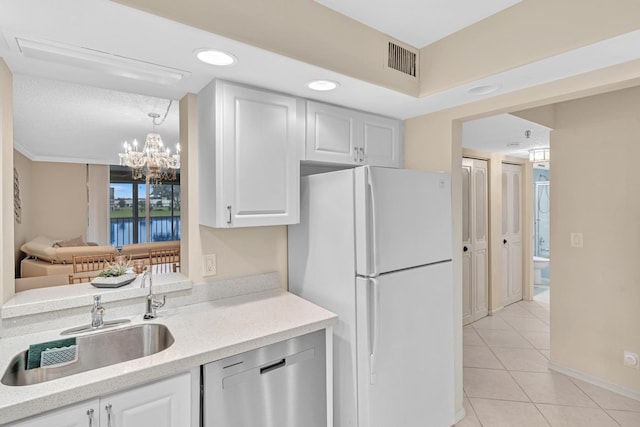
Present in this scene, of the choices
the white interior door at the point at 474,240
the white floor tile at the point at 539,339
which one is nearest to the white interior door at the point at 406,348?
the white floor tile at the point at 539,339

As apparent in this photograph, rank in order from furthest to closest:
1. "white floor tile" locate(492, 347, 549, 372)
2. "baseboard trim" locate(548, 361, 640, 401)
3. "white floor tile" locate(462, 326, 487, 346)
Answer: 1. "white floor tile" locate(462, 326, 487, 346)
2. "white floor tile" locate(492, 347, 549, 372)
3. "baseboard trim" locate(548, 361, 640, 401)

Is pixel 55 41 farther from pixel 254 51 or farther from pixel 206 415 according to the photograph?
pixel 206 415

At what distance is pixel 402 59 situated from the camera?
6.23 feet

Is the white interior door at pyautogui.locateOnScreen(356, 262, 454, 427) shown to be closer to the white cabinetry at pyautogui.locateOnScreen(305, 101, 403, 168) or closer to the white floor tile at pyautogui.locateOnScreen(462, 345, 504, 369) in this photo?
the white cabinetry at pyautogui.locateOnScreen(305, 101, 403, 168)

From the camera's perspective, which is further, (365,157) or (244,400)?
(365,157)

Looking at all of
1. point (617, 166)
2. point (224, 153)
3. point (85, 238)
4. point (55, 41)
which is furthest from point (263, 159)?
point (85, 238)

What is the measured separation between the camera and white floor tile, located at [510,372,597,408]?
8.07 ft

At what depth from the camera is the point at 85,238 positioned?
6836 millimetres

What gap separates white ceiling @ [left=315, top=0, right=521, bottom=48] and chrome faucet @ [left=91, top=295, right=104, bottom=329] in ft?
5.74

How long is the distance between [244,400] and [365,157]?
5.19ft

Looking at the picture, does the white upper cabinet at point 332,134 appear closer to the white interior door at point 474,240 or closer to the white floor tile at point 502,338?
the white interior door at point 474,240

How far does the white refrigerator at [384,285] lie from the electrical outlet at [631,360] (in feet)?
4.99

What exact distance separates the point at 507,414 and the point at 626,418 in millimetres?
770

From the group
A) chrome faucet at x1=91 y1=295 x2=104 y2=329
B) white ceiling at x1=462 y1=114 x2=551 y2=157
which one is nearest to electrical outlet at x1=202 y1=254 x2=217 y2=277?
chrome faucet at x1=91 y1=295 x2=104 y2=329
